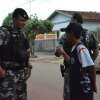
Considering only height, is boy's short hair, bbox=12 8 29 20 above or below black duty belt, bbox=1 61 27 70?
above

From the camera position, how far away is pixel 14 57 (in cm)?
607

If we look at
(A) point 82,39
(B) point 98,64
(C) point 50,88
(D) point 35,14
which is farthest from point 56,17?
(A) point 82,39

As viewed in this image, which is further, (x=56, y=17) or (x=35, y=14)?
(x=56, y=17)

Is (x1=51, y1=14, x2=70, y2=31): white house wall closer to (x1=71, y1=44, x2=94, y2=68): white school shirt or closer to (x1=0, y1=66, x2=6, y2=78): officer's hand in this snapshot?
(x1=0, y1=66, x2=6, y2=78): officer's hand

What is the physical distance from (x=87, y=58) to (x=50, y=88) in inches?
331

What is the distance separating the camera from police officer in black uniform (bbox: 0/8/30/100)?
237 inches

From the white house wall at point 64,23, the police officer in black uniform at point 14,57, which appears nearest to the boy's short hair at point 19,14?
the police officer in black uniform at point 14,57

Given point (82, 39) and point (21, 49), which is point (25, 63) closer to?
point (21, 49)

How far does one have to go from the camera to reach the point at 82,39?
21.7 feet

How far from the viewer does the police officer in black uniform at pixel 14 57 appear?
19.8ft

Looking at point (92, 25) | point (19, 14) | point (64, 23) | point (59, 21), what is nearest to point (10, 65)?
point (19, 14)

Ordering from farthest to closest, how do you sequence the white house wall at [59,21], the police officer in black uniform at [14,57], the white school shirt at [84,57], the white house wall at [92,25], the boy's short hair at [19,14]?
1. the white house wall at [59,21]
2. the white house wall at [92,25]
3. the boy's short hair at [19,14]
4. the police officer in black uniform at [14,57]
5. the white school shirt at [84,57]

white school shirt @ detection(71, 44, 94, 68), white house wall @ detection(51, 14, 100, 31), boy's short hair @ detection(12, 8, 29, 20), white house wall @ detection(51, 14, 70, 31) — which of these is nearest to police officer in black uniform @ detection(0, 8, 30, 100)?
boy's short hair @ detection(12, 8, 29, 20)

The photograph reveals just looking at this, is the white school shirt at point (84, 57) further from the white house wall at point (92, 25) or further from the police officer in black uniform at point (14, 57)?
the white house wall at point (92, 25)
